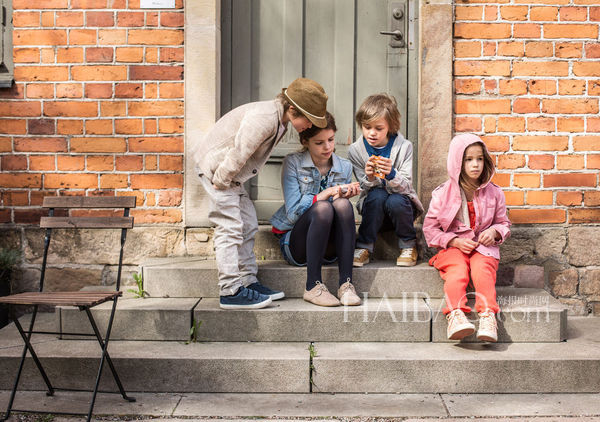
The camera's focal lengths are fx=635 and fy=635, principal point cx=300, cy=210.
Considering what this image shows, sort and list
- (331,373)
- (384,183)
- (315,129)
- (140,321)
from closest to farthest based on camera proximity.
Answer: (331,373)
(140,321)
(315,129)
(384,183)

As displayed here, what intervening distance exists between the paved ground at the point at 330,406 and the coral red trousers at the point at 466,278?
0.53 m

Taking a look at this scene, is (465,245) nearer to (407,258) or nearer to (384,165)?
(407,258)

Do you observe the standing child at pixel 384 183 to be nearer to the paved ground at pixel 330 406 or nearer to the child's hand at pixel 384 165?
the child's hand at pixel 384 165

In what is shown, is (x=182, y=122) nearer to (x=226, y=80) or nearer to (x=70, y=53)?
(x=226, y=80)

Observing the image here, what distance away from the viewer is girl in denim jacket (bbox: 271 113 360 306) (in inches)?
154

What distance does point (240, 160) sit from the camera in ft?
12.4

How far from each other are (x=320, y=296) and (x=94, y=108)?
218cm

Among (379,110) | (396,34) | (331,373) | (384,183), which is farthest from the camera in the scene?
(396,34)

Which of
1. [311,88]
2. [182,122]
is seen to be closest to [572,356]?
[311,88]

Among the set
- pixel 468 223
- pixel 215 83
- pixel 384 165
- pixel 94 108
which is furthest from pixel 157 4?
pixel 468 223

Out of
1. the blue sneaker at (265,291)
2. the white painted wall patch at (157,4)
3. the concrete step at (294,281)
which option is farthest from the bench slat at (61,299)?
the white painted wall patch at (157,4)

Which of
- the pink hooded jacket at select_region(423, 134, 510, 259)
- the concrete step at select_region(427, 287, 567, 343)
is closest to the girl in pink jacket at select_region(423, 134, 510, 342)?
the pink hooded jacket at select_region(423, 134, 510, 259)

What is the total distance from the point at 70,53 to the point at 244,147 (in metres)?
1.75

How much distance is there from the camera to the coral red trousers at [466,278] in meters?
3.70
